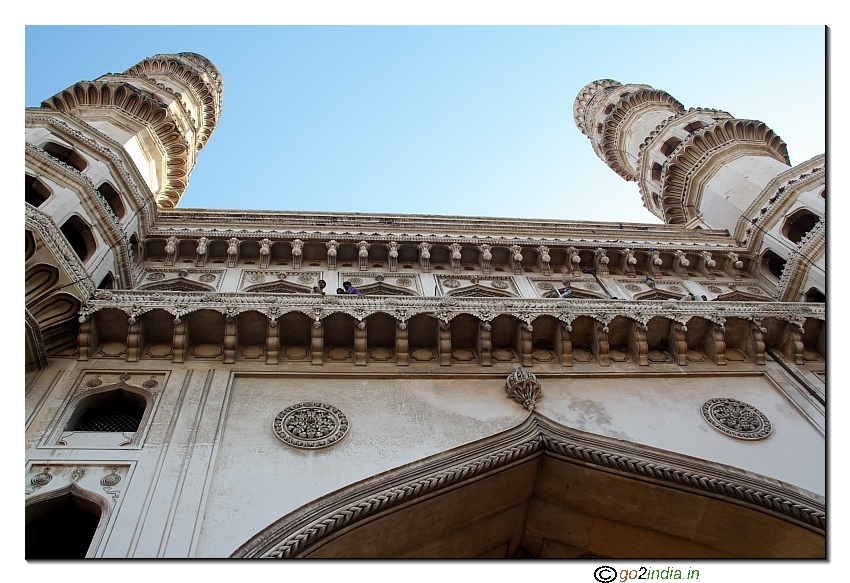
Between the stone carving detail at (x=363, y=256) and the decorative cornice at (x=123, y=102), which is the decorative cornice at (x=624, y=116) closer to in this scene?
the stone carving detail at (x=363, y=256)

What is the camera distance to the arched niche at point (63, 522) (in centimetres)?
818

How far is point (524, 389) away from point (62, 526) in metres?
6.28

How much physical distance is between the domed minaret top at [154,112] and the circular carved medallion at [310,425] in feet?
30.8

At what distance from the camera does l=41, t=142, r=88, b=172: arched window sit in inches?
544

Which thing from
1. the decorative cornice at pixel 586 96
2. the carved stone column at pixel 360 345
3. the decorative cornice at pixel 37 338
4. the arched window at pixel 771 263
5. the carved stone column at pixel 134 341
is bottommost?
the decorative cornice at pixel 37 338

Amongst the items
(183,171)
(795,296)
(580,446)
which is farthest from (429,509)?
(183,171)

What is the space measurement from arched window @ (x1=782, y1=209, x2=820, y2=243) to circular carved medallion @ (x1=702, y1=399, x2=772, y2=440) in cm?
642

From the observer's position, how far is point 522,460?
32.4 ft

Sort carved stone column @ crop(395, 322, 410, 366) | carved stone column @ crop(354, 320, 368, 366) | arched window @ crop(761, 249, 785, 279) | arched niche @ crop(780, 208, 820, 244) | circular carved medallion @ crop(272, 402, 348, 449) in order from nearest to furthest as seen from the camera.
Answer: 1. circular carved medallion @ crop(272, 402, 348, 449)
2. carved stone column @ crop(354, 320, 368, 366)
3. carved stone column @ crop(395, 322, 410, 366)
4. arched niche @ crop(780, 208, 820, 244)
5. arched window @ crop(761, 249, 785, 279)

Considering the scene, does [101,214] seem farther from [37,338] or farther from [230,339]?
[230,339]

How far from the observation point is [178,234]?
1477 cm

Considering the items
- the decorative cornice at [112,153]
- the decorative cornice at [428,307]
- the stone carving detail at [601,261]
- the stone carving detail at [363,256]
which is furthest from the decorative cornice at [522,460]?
the decorative cornice at [112,153]
